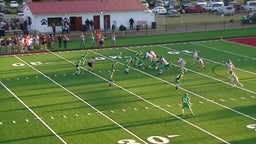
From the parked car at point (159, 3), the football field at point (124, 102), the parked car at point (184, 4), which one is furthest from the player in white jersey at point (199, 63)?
the parked car at point (159, 3)

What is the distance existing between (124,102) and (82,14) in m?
28.1

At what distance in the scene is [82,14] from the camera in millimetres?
56344

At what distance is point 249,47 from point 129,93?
1660 cm

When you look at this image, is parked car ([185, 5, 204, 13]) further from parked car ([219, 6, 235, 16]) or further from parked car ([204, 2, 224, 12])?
parked car ([219, 6, 235, 16])

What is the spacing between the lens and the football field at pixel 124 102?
79.3 feet

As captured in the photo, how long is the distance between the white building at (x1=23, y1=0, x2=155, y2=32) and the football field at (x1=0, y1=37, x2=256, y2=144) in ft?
43.3

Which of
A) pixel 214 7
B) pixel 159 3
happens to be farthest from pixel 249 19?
pixel 159 3

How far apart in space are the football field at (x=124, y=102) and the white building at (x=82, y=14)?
43.3 ft

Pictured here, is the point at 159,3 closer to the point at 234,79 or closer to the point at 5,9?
the point at 5,9

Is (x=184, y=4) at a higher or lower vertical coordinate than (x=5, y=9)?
higher

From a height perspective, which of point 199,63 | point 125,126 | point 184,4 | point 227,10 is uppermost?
point 184,4

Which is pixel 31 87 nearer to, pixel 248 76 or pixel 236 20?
pixel 248 76

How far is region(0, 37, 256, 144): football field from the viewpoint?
2416 centimetres

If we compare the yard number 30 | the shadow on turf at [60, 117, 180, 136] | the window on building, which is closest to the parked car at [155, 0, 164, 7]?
the window on building
